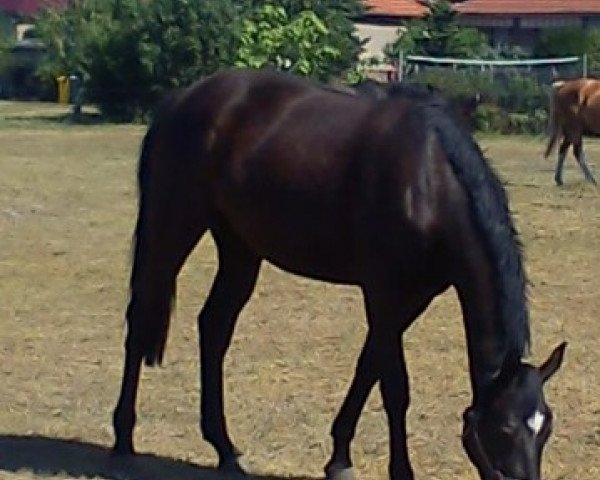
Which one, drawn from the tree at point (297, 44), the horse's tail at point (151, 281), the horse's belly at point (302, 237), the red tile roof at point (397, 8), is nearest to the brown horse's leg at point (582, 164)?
the horse's tail at point (151, 281)

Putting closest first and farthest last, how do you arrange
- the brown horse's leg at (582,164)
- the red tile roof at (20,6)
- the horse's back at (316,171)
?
the horse's back at (316,171)
the brown horse's leg at (582,164)
the red tile roof at (20,6)

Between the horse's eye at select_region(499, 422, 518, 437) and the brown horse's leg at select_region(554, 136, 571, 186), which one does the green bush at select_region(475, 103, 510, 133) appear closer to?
the brown horse's leg at select_region(554, 136, 571, 186)

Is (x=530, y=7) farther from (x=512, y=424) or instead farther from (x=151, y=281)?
(x=512, y=424)

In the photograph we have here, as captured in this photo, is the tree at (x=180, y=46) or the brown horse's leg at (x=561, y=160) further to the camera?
the tree at (x=180, y=46)

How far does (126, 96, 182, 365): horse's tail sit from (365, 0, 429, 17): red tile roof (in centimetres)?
5963

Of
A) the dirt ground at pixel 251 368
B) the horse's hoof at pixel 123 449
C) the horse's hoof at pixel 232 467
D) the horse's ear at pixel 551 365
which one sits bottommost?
the dirt ground at pixel 251 368

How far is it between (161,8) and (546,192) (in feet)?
69.5

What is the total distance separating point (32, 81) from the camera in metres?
55.2

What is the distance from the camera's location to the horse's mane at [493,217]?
525 centimetres

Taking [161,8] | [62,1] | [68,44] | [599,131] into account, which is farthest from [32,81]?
[599,131]

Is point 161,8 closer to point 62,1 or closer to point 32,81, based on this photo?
point 32,81

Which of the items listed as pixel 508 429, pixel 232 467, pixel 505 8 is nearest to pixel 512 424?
pixel 508 429

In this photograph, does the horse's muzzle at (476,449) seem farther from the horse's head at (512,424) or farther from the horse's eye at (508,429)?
the horse's eye at (508,429)

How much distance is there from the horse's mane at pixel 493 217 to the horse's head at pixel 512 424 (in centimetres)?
18
